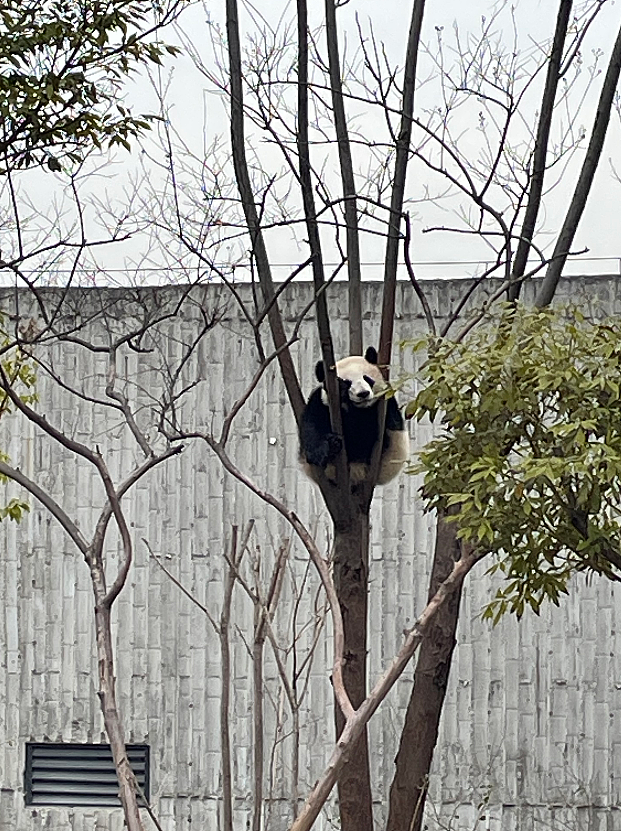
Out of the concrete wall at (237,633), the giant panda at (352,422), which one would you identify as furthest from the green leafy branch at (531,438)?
the concrete wall at (237,633)

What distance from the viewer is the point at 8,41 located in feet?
9.02

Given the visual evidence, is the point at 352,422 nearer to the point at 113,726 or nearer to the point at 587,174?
the point at 587,174

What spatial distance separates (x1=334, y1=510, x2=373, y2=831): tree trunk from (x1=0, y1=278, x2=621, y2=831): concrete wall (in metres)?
1.57

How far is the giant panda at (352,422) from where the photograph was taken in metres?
3.65

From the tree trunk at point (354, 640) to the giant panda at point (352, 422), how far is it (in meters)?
0.19

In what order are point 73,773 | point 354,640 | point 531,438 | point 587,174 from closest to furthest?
point 531,438 < point 354,640 < point 587,174 < point 73,773

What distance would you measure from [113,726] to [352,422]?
1.66 m

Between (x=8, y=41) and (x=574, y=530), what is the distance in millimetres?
1712

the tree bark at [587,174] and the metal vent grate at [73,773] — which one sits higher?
the tree bark at [587,174]

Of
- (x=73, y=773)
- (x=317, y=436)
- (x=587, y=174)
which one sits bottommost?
(x=73, y=773)

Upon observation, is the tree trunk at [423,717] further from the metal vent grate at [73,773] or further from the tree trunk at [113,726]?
the metal vent grate at [73,773]

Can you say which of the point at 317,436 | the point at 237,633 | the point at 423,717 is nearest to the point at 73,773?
the point at 237,633

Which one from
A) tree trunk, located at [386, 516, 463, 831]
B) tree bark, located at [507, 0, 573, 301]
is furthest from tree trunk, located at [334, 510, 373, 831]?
tree bark, located at [507, 0, 573, 301]

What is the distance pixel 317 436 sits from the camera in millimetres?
3674
